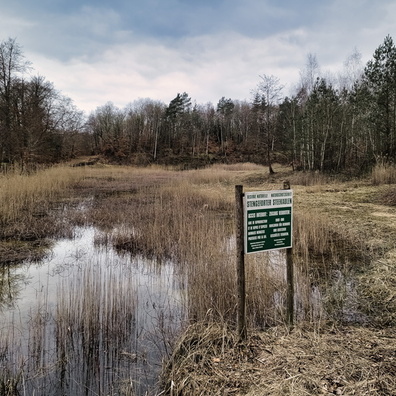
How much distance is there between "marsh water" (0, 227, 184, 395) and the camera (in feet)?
8.00

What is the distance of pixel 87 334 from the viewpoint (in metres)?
3.01

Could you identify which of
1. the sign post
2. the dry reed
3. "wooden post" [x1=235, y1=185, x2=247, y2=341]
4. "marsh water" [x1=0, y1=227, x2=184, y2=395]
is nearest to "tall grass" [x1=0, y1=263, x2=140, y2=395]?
"marsh water" [x1=0, y1=227, x2=184, y2=395]

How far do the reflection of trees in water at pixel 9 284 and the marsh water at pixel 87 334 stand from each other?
11mm

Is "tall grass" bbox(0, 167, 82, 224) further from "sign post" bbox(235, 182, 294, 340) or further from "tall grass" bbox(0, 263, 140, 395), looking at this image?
"sign post" bbox(235, 182, 294, 340)

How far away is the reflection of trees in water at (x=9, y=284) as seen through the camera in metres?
3.87

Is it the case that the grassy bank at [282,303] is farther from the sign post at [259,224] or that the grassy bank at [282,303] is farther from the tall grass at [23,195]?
the sign post at [259,224]

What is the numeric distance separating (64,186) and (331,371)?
15.1m

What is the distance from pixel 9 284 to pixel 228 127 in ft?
161

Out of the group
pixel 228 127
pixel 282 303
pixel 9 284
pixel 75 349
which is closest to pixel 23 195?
pixel 9 284

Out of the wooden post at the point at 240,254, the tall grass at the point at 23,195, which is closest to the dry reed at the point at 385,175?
the wooden post at the point at 240,254

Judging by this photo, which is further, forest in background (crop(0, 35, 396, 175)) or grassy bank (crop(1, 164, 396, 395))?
forest in background (crop(0, 35, 396, 175))

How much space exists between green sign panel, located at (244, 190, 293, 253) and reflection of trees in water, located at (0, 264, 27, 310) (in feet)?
10.5

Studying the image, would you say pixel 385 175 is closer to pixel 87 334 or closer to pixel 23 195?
pixel 87 334

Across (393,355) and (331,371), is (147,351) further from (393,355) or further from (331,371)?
(393,355)
